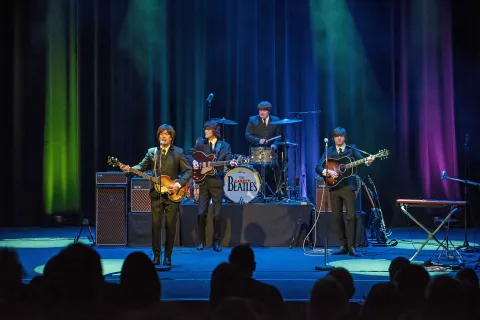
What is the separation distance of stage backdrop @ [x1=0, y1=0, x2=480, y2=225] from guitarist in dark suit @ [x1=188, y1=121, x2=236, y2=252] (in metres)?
3.64

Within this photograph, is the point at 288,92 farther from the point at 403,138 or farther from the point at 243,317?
the point at 243,317

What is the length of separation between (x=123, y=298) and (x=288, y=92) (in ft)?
39.9

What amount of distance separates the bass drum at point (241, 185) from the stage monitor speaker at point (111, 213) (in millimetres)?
2003

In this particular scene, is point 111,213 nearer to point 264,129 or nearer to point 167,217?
point 167,217

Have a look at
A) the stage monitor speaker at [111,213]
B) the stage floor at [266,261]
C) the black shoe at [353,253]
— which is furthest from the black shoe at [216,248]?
the black shoe at [353,253]

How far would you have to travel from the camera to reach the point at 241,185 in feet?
41.8

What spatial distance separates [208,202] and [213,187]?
322 mm

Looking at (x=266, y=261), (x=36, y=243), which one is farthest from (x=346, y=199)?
(x=36, y=243)

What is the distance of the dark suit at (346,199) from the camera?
11.4 metres

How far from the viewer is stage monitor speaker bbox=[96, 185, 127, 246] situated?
1245 centimetres

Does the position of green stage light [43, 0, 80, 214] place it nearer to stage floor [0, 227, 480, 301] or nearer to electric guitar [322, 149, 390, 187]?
stage floor [0, 227, 480, 301]

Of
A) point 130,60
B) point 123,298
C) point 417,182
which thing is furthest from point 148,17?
point 123,298

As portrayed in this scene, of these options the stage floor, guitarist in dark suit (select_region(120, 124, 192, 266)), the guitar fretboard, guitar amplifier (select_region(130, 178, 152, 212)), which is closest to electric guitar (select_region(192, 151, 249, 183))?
the guitar fretboard

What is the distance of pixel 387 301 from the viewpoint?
174 inches
